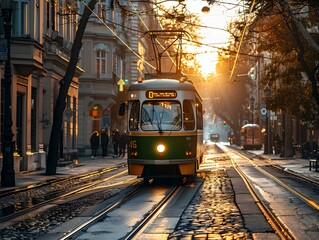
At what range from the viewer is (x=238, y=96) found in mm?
100062

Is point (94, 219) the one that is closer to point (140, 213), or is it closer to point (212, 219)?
Answer: point (140, 213)

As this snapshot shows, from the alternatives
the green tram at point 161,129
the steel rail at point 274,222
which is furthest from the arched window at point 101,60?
the steel rail at point 274,222

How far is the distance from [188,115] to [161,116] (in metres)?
0.88

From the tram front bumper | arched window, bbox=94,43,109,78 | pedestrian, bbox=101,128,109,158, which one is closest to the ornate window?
the tram front bumper

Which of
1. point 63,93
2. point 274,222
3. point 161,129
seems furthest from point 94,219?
point 63,93

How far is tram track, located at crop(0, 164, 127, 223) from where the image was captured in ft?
52.0

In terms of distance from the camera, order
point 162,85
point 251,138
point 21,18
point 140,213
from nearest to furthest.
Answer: point 140,213 → point 162,85 → point 21,18 → point 251,138

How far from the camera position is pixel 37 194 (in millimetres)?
20484

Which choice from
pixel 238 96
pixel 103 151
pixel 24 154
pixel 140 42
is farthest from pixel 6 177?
pixel 238 96

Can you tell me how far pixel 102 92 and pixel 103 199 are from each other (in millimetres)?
37825

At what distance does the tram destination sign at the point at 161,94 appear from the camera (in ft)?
74.8

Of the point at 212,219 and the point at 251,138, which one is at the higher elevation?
the point at 251,138

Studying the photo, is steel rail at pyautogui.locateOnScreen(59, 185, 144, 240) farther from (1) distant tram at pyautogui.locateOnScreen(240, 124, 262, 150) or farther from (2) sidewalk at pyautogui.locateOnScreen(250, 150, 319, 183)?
(1) distant tram at pyautogui.locateOnScreen(240, 124, 262, 150)

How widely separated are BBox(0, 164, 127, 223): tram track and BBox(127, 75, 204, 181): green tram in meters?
1.84
